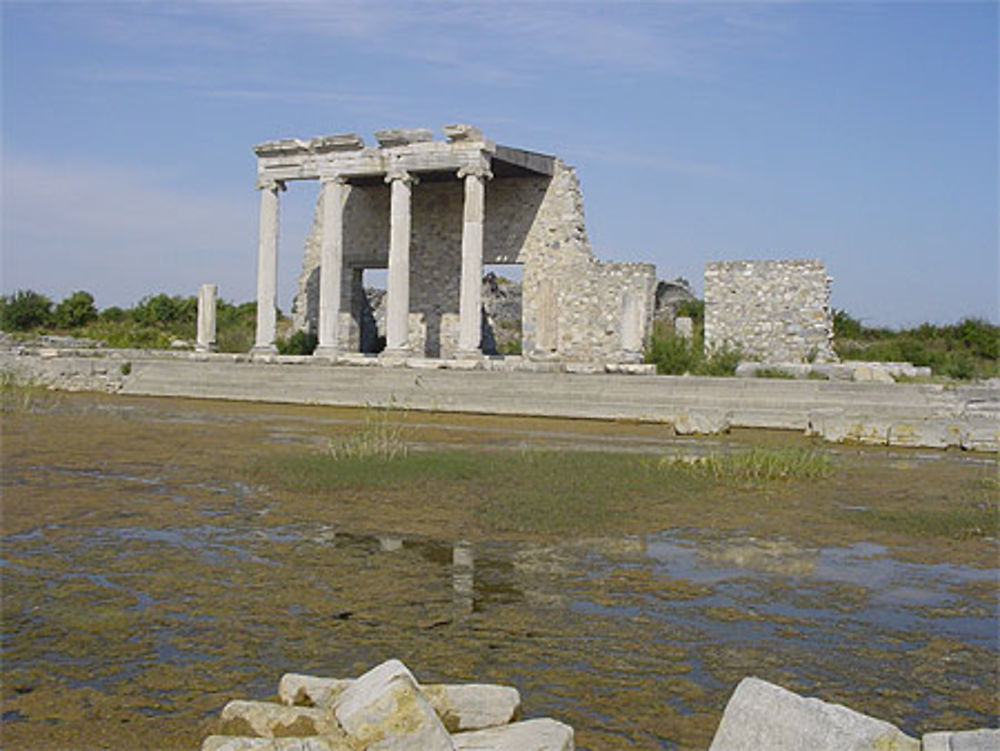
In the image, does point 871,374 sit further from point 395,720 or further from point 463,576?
point 395,720

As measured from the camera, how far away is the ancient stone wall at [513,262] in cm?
2800

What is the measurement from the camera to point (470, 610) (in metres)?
5.26

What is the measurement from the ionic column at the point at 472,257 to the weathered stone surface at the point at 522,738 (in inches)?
868

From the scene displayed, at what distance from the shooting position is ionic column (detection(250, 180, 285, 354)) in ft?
92.4

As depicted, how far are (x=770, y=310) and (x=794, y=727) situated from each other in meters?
23.5

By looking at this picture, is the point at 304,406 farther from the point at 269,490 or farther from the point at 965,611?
the point at 965,611

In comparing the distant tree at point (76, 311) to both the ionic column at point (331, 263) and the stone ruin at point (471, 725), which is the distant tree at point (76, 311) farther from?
the stone ruin at point (471, 725)

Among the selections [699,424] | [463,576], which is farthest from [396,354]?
[463,576]

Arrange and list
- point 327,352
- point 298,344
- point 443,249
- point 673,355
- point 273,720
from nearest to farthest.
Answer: point 273,720
point 673,355
point 327,352
point 443,249
point 298,344

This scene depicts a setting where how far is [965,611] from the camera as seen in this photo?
17.9 feet

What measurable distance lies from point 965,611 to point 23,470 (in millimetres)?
8705

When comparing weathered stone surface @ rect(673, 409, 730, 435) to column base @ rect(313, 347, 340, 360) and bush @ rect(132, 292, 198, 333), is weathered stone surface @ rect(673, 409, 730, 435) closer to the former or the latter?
column base @ rect(313, 347, 340, 360)

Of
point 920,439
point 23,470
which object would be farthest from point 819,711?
point 920,439

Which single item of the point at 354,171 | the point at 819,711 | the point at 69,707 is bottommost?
the point at 69,707
